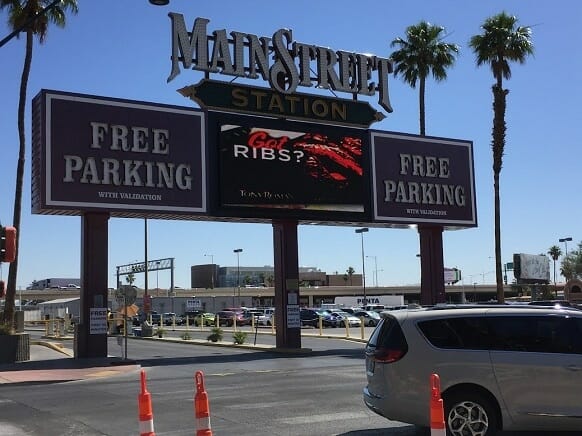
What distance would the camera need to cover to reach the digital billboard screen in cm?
2572

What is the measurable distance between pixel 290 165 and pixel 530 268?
2846cm

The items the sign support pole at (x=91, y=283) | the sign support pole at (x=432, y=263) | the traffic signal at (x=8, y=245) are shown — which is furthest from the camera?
the sign support pole at (x=432, y=263)

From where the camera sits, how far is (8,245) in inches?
511

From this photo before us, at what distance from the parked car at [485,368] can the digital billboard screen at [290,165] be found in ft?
57.3

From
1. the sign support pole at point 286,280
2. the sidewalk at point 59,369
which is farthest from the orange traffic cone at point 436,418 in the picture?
the sign support pole at point 286,280

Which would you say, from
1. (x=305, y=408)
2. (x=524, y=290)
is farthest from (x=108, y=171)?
(x=524, y=290)

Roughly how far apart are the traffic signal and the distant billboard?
39.3 metres

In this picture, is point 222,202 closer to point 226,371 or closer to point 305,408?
point 226,371

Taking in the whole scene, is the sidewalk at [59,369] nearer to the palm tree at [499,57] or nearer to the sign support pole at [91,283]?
the sign support pole at [91,283]

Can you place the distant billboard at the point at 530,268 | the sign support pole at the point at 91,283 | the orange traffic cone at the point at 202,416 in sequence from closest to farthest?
the orange traffic cone at the point at 202,416 → the sign support pole at the point at 91,283 → the distant billboard at the point at 530,268

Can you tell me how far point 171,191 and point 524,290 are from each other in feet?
385

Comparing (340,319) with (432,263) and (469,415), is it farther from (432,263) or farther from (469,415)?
(469,415)

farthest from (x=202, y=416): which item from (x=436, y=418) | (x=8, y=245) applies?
(x=8, y=245)

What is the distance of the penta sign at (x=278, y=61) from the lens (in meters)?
26.5
